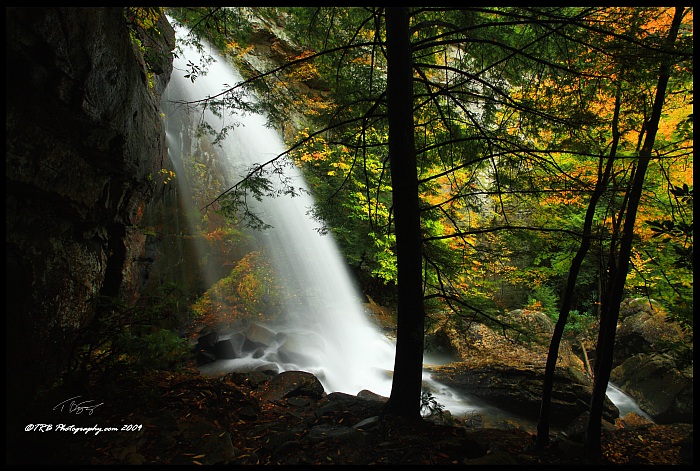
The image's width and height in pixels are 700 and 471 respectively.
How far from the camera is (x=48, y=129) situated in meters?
3.12

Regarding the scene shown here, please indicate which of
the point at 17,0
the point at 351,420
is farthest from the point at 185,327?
the point at 17,0

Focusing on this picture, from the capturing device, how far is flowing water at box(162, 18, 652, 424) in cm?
934

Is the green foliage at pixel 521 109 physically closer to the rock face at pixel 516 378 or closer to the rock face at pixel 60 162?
the rock face at pixel 60 162

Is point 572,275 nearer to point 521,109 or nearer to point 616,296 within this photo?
point 616,296

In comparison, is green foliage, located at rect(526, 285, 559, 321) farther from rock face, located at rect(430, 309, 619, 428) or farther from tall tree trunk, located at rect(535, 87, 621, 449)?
tall tree trunk, located at rect(535, 87, 621, 449)

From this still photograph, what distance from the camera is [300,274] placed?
46.1 ft

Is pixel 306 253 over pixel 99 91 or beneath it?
beneath

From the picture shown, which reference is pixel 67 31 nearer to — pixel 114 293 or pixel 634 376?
pixel 114 293

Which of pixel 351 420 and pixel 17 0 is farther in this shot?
pixel 351 420

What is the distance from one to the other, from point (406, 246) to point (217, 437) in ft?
9.17

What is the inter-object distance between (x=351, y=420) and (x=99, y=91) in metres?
4.84

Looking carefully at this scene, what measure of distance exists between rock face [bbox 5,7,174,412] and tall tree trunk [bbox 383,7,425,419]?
3153mm

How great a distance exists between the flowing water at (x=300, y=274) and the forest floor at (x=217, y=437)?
170 inches

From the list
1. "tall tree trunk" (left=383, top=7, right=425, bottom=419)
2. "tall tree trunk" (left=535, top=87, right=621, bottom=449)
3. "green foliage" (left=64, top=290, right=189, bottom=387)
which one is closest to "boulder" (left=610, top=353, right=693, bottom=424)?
"tall tree trunk" (left=535, top=87, right=621, bottom=449)
